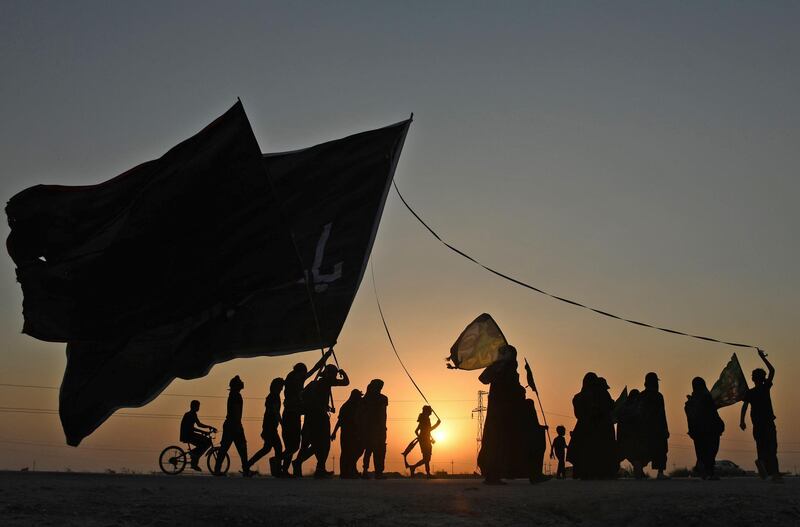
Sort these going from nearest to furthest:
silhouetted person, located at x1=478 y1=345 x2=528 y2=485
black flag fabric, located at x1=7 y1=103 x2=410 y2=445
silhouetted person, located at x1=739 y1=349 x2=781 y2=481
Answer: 1. black flag fabric, located at x1=7 y1=103 x2=410 y2=445
2. silhouetted person, located at x1=478 y1=345 x2=528 y2=485
3. silhouetted person, located at x1=739 y1=349 x2=781 y2=481

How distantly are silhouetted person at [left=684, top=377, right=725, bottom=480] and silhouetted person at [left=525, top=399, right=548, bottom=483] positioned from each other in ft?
11.7

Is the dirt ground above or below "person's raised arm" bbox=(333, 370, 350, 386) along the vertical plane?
below

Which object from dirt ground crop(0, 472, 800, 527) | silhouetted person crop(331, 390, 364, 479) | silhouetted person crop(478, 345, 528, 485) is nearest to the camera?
dirt ground crop(0, 472, 800, 527)

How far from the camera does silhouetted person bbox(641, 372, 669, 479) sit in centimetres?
1895

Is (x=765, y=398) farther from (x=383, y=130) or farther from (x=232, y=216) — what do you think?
(x=232, y=216)

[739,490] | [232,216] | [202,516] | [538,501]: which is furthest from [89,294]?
[739,490]

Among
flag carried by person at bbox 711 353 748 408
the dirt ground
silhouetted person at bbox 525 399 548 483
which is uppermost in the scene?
flag carried by person at bbox 711 353 748 408

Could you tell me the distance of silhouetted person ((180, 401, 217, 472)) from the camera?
19641 millimetres

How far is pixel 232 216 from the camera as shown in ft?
52.1

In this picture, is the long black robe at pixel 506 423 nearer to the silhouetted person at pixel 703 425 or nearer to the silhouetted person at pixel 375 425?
the silhouetted person at pixel 375 425

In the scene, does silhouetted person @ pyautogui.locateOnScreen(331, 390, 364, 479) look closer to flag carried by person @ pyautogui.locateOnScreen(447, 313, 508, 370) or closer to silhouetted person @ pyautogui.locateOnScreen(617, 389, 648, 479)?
flag carried by person @ pyautogui.locateOnScreen(447, 313, 508, 370)

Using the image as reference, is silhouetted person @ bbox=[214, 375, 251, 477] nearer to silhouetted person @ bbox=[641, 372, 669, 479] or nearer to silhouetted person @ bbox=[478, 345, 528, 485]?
silhouetted person @ bbox=[478, 345, 528, 485]

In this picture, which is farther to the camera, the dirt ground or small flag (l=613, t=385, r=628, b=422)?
small flag (l=613, t=385, r=628, b=422)

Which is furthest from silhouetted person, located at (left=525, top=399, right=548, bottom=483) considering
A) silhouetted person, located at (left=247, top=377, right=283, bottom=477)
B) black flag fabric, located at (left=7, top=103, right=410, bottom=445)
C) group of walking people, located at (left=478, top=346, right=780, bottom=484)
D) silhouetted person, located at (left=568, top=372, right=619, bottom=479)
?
silhouetted person, located at (left=247, top=377, right=283, bottom=477)
